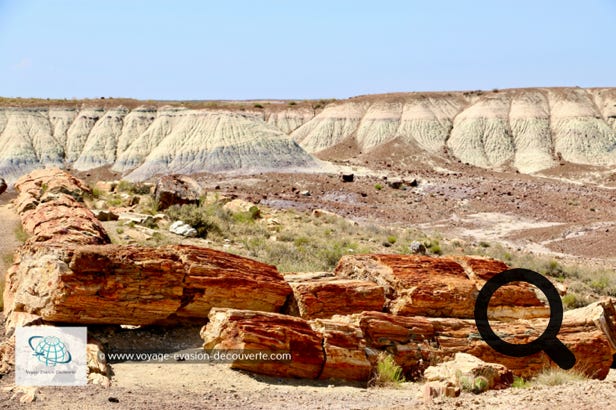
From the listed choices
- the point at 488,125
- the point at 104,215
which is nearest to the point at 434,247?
the point at 104,215

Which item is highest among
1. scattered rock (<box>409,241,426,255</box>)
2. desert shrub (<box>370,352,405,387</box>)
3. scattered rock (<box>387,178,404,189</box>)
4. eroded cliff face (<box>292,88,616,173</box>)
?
eroded cliff face (<box>292,88,616,173</box>)

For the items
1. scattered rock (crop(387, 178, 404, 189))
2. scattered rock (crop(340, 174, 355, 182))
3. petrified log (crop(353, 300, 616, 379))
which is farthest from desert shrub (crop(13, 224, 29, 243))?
scattered rock (crop(387, 178, 404, 189))

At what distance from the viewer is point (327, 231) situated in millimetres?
25297

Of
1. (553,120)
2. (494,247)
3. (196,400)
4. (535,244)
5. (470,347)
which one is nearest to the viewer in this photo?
(196,400)

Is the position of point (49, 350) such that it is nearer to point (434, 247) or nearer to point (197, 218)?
point (197, 218)

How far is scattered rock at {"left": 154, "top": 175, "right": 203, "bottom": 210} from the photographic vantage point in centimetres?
2522

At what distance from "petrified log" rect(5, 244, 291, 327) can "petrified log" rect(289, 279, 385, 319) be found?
1.10 feet

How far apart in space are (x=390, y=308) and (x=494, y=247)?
62.8 feet

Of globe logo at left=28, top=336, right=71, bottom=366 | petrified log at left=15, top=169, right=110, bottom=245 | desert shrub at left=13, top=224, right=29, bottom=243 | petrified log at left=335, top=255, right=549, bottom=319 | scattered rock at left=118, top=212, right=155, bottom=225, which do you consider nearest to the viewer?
globe logo at left=28, top=336, right=71, bottom=366

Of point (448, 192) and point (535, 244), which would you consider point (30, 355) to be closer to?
point (535, 244)

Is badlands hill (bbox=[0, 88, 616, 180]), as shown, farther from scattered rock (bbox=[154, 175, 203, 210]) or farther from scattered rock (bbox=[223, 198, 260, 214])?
scattered rock (bbox=[154, 175, 203, 210])

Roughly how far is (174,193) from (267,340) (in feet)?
56.0

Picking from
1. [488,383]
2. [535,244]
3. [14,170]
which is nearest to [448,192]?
[535,244]

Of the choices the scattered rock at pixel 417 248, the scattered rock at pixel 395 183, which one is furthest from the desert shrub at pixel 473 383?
the scattered rock at pixel 395 183
